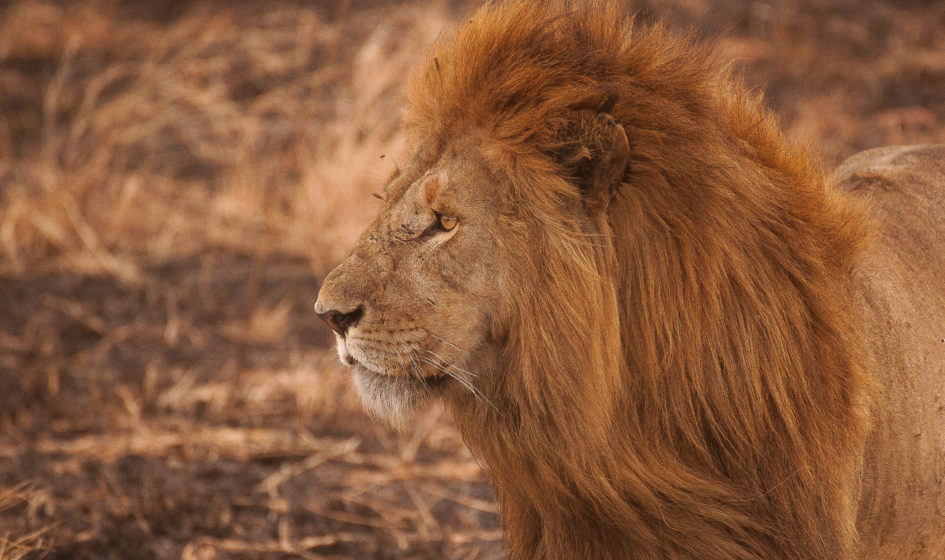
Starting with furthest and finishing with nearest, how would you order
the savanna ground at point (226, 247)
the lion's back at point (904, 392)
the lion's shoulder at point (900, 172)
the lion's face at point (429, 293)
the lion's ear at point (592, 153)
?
the savanna ground at point (226, 247), the lion's shoulder at point (900, 172), the lion's back at point (904, 392), the lion's face at point (429, 293), the lion's ear at point (592, 153)

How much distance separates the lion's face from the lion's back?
86cm

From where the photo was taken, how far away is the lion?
1.95m

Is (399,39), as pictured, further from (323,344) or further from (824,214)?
(824,214)

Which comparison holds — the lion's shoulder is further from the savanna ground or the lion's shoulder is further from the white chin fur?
the white chin fur

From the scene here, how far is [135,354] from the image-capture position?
4.63 m

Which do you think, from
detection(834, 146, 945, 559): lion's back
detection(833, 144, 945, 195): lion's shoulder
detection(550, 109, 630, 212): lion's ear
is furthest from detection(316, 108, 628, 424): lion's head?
detection(833, 144, 945, 195): lion's shoulder

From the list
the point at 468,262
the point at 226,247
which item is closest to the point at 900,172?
the point at 468,262

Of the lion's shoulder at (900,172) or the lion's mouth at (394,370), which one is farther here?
the lion's shoulder at (900,172)

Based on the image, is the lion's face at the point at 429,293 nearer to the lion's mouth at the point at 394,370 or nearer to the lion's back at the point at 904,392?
the lion's mouth at the point at 394,370

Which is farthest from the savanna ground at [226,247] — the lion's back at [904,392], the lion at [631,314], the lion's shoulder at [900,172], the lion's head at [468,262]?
the lion's head at [468,262]

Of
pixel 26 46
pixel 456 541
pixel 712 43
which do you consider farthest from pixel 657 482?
pixel 26 46

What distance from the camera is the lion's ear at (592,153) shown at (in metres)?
1.90

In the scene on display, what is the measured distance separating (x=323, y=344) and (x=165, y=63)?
128 inches

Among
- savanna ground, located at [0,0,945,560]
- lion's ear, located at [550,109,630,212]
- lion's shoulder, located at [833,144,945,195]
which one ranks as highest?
lion's shoulder, located at [833,144,945,195]
